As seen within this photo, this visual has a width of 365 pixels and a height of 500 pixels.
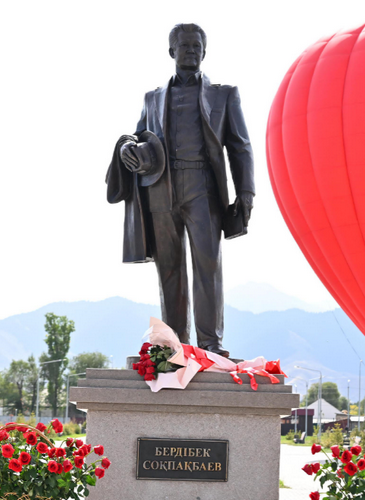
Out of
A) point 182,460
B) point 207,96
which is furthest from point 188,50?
point 182,460

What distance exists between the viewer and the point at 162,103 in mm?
6016

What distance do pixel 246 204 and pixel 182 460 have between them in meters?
2.09

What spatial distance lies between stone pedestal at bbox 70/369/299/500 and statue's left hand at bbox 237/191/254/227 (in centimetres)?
144

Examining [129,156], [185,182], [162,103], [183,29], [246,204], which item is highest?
[183,29]

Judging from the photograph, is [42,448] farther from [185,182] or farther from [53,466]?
[185,182]

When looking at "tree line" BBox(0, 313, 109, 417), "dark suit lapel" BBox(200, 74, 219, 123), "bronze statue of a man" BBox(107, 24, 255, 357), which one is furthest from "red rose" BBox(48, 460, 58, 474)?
"tree line" BBox(0, 313, 109, 417)

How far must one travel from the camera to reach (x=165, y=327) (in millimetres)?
5250

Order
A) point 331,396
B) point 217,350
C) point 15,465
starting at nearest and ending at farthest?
1. point 15,465
2. point 217,350
3. point 331,396

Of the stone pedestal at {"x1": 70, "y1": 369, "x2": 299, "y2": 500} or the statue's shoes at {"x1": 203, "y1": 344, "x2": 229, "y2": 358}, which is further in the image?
the statue's shoes at {"x1": 203, "y1": 344, "x2": 229, "y2": 358}

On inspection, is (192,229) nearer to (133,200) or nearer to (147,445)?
(133,200)

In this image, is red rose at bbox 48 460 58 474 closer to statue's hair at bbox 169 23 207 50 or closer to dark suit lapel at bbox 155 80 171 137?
dark suit lapel at bbox 155 80 171 137

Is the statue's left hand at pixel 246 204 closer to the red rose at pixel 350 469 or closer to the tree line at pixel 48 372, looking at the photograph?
the red rose at pixel 350 469

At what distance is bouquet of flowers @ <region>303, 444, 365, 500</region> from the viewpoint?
4352 millimetres

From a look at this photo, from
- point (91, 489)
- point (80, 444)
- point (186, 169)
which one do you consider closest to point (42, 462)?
point (80, 444)
